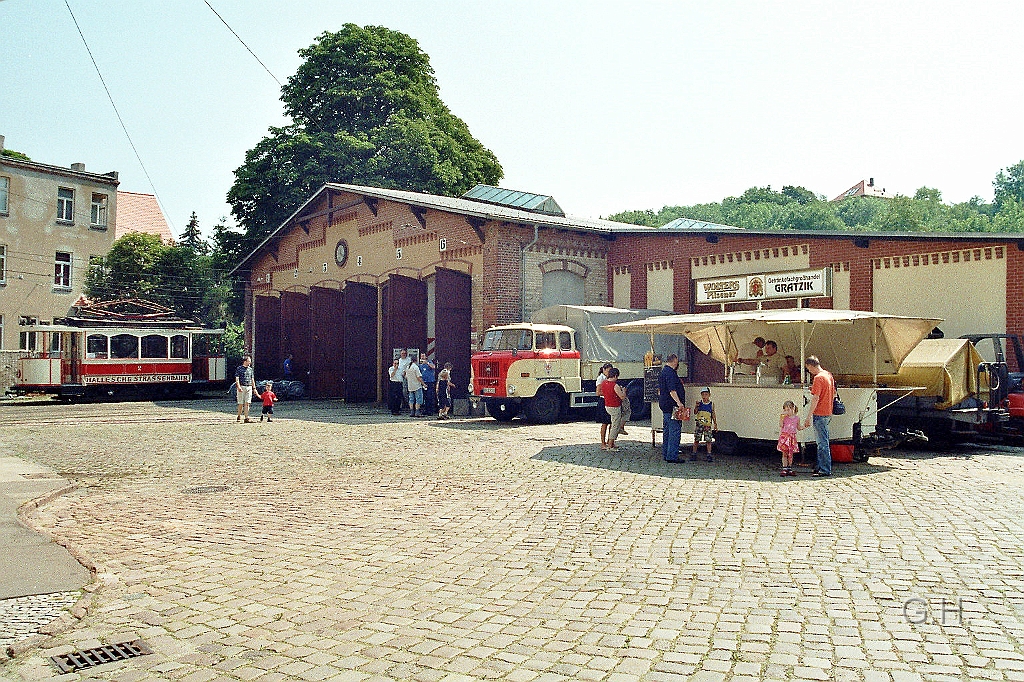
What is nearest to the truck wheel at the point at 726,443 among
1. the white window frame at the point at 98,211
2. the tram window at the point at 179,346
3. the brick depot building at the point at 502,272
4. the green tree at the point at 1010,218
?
the brick depot building at the point at 502,272

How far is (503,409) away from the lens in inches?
831

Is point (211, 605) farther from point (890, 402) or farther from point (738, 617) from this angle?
point (890, 402)

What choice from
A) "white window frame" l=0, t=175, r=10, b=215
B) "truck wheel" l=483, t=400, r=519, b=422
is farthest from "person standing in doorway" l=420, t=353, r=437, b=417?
"white window frame" l=0, t=175, r=10, b=215

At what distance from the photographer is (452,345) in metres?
25.3

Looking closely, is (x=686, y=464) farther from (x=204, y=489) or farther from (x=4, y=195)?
(x=4, y=195)

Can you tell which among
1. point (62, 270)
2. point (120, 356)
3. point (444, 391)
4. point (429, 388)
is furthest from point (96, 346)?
point (62, 270)

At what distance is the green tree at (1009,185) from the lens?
8731cm

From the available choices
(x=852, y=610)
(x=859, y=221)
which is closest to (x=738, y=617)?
(x=852, y=610)

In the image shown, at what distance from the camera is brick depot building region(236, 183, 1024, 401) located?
18844 millimetres

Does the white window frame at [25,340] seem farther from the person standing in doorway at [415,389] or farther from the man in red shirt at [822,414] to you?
the man in red shirt at [822,414]

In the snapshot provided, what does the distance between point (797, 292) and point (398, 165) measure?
23950mm

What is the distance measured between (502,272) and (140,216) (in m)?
44.9

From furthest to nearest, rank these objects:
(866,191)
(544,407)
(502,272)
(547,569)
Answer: (866,191)
(502,272)
(544,407)
(547,569)

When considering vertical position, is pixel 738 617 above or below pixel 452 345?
below
